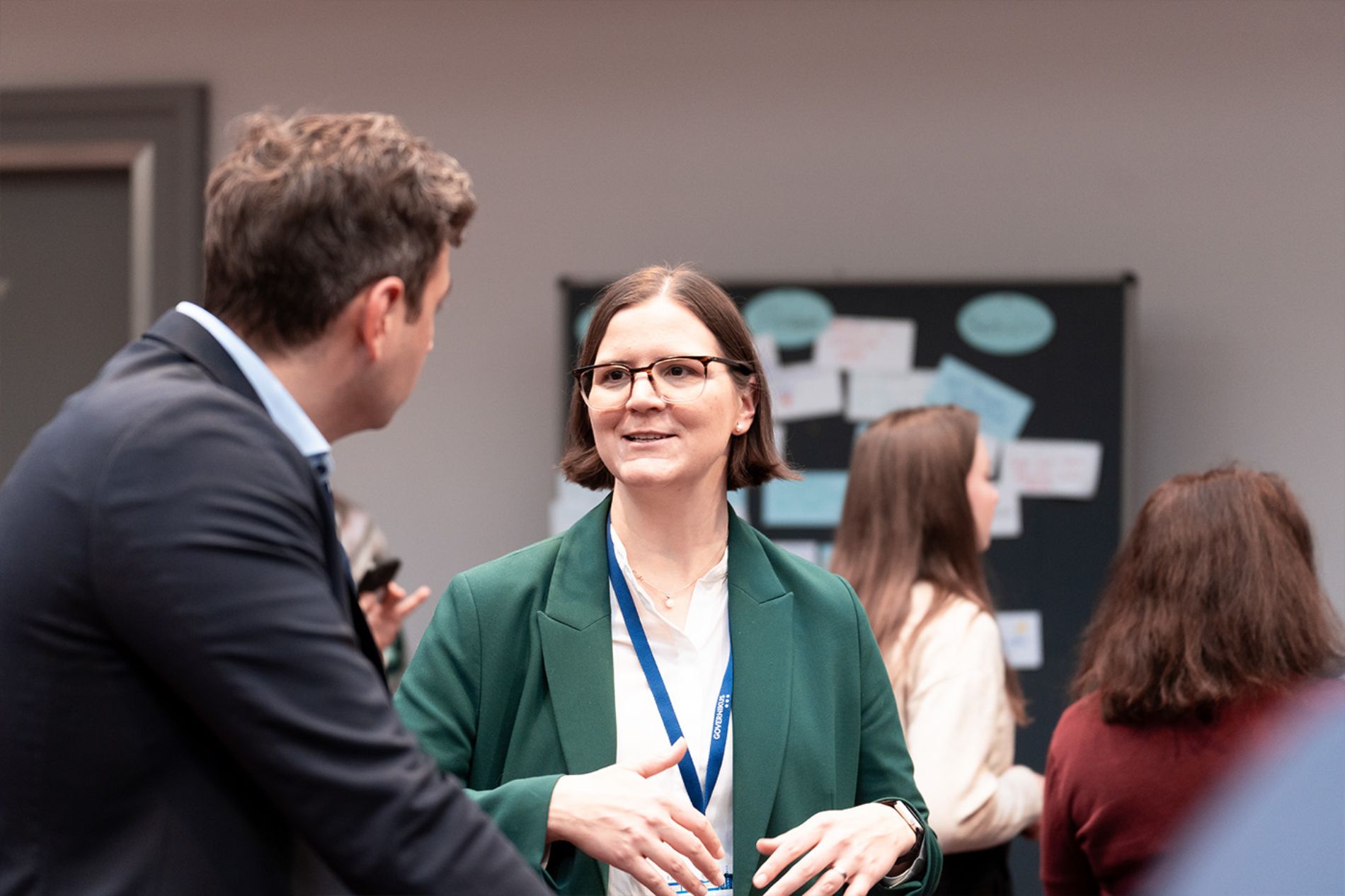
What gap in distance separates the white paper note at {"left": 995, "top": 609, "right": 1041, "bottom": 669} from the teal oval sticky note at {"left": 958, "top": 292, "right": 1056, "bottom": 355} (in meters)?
0.68

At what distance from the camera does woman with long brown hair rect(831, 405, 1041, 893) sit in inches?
86.7

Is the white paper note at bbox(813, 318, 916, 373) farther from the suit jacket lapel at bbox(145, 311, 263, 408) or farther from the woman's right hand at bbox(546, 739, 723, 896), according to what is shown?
the suit jacket lapel at bbox(145, 311, 263, 408)

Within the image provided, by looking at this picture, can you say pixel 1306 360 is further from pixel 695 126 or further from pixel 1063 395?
pixel 695 126

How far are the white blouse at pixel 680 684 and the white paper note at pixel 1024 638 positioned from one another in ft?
6.04

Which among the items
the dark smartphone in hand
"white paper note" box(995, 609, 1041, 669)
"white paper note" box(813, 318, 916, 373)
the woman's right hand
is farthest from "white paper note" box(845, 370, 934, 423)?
the woman's right hand

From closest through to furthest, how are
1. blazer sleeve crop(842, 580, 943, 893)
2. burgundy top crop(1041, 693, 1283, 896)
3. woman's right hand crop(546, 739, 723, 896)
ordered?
woman's right hand crop(546, 739, 723, 896)
blazer sleeve crop(842, 580, 943, 893)
burgundy top crop(1041, 693, 1283, 896)

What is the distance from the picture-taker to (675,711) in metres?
1.59

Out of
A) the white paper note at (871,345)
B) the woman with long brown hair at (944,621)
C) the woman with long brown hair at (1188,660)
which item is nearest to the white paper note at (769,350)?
the white paper note at (871,345)

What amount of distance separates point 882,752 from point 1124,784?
485mm

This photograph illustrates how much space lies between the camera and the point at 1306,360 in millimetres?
3422

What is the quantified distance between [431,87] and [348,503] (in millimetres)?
1279

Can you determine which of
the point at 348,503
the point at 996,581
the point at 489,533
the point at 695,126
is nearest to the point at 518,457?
the point at 489,533

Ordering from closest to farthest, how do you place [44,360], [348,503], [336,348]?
[336,348], [348,503], [44,360]

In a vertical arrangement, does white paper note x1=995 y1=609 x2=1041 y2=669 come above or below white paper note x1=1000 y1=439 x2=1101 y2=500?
below
